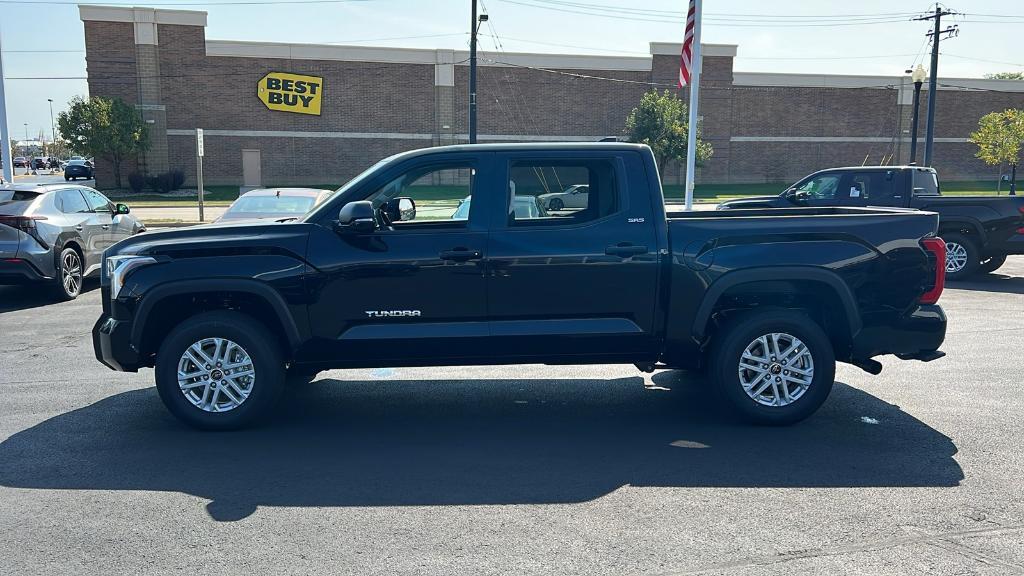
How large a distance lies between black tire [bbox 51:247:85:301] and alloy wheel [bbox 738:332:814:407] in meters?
9.99

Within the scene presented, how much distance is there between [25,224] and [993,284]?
14815 millimetres

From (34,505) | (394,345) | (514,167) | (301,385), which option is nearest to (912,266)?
(514,167)

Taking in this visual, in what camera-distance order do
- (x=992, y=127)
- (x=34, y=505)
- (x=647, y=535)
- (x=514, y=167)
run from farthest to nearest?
(x=992, y=127) → (x=514, y=167) → (x=34, y=505) → (x=647, y=535)

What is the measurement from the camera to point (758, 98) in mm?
49000

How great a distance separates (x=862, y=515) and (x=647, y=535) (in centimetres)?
122

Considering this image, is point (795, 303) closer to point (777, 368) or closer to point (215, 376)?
point (777, 368)

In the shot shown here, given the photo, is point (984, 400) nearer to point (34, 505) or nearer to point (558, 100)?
point (34, 505)

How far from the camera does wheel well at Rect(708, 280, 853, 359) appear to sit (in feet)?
19.6

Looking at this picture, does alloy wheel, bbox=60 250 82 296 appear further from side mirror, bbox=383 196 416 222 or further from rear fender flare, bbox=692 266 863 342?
rear fender flare, bbox=692 266 863 342

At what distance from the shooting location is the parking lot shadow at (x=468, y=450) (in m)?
4.88

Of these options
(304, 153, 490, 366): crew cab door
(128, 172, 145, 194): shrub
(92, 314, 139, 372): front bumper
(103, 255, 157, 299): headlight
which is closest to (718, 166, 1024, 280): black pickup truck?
(304, 153, 490, 366): crew cab door

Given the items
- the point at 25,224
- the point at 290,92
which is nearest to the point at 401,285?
the point at 25,224

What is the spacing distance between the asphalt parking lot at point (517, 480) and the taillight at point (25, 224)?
4.40m

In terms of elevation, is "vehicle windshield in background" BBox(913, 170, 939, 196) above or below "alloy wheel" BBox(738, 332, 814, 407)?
above
